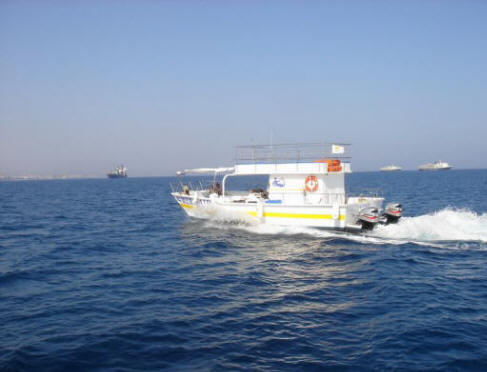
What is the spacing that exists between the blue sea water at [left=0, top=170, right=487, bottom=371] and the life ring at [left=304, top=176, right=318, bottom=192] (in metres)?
2.90

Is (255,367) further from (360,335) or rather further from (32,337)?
(32,337)

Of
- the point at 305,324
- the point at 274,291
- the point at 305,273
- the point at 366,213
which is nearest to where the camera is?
the point at 305,324

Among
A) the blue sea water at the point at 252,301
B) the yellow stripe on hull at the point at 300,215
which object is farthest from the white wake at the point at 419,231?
the yellow stripe on hull at the point at 300,215

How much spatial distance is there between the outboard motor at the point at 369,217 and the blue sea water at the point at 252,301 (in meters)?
0.74

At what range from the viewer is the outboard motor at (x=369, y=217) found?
63.7 feet

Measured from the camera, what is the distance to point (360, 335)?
8.32m

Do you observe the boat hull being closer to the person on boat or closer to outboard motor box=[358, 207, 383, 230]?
outboard motor box=[358, 207, 383, 230]

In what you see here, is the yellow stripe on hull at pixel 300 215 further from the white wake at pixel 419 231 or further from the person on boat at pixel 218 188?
the person on boat at pixel 218 188

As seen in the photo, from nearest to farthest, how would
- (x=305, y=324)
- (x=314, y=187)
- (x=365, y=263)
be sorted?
(x=305, y=324) → (x=365, y=263) → (x=314, y=187)

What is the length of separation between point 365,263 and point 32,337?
1142cm

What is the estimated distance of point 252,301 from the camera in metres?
10.5

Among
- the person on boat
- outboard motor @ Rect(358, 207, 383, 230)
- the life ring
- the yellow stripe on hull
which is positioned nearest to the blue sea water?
outboard motor @ Rect(358, 207, 383, 230)

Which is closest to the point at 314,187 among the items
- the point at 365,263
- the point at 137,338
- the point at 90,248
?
the point at 365,263

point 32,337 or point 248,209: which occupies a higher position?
point 248,209
